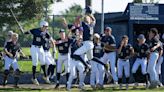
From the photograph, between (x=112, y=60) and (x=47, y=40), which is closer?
(x=47, y=40)

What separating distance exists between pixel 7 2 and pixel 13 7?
0.51 meters

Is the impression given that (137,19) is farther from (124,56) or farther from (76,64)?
(76,64)

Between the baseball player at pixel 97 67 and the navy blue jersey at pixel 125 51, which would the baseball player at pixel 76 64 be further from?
the navy blue jersey at pixel 125 51

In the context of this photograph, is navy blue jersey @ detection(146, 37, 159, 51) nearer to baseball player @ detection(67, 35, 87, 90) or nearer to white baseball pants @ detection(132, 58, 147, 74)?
white baseball pants @ detection(132, 58, 147, 74)

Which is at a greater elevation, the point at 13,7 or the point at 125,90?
the point at 13,7

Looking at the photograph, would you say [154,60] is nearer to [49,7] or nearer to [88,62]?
[88,62]

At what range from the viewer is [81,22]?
17016mm

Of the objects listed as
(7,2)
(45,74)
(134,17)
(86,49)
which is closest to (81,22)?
(86,49)

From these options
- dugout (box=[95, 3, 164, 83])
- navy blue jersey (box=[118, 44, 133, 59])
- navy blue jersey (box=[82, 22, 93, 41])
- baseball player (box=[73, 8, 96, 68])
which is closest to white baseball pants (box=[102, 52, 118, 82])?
navy blue jersey (box=[118, 44, 133, 59])

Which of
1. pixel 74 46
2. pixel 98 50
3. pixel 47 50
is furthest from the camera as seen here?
pixel 47 50

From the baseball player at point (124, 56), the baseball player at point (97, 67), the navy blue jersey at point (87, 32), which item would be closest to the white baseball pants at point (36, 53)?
the baseball player at point (97, 67)

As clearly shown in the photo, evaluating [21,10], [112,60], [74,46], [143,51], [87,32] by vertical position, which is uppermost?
[87,32]

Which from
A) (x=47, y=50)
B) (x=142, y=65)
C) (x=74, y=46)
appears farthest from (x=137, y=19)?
(x=74, y=46)

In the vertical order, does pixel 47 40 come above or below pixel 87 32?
below
